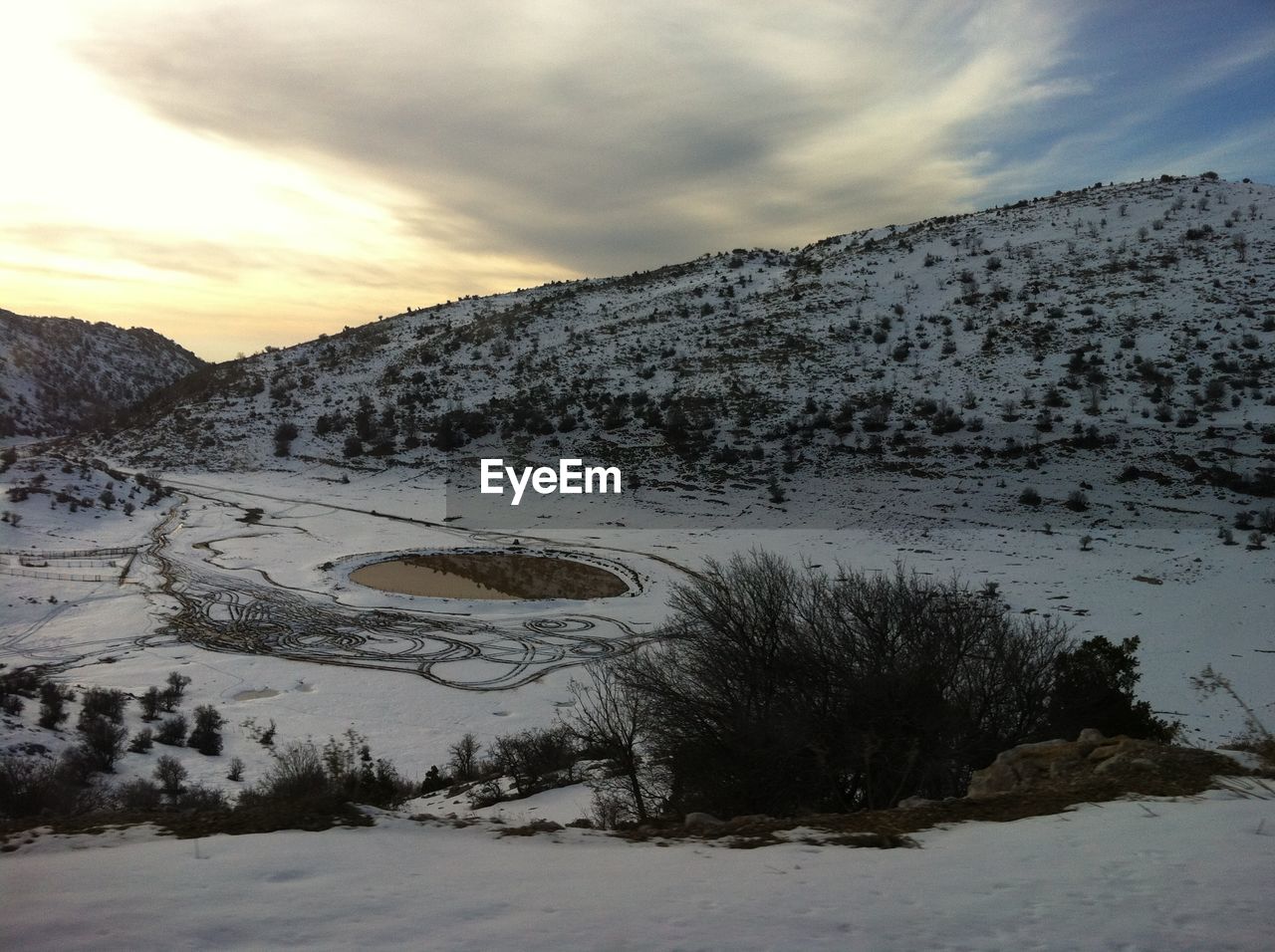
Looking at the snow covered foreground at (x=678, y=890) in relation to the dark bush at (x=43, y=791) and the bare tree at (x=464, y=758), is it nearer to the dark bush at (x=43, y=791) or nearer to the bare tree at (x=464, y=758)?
the dark bush at (x=43, y=791)

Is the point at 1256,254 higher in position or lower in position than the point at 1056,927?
higher

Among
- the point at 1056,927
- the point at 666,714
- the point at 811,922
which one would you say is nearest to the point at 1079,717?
the point at 666,714

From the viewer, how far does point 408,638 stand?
76.6ft

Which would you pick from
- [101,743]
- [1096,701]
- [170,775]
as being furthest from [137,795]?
[1096,701]

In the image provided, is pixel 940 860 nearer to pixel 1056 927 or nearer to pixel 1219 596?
pixel 1056 927

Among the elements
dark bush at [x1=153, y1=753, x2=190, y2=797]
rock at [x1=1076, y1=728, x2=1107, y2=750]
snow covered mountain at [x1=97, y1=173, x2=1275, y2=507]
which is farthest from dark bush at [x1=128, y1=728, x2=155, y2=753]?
snow covered mountain at [x1=97, y1=173, x2=1275, y2=507]

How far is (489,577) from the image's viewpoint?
2988 cm

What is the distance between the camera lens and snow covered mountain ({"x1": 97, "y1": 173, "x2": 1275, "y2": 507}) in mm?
37406

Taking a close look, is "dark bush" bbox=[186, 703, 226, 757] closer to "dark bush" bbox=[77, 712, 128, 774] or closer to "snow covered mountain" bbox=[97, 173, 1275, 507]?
"dark bush" bbox=[77, 712, 128, 774]

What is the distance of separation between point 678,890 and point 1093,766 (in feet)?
18.1

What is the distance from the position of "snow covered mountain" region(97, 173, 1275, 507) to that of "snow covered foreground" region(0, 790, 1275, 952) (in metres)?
30.9

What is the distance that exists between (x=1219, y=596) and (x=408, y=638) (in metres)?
23.7

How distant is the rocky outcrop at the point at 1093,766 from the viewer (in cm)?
801

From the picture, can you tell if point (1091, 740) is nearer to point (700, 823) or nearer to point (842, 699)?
point (842, 699)
